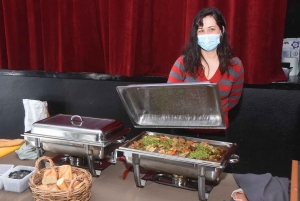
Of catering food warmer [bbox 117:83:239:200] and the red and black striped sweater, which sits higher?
the red and black striped sweater

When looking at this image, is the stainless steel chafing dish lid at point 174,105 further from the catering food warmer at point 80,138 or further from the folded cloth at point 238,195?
the folded cloth at point 238,195

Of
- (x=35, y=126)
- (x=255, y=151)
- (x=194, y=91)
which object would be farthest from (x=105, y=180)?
(x=255, y=151)

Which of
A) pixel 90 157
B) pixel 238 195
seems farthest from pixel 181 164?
pixel 90 157

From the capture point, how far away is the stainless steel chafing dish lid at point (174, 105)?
1241mm

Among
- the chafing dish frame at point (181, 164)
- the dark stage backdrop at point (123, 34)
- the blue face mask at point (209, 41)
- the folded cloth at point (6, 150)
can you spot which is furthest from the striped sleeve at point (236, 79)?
the folded cloth at point (6, 150)

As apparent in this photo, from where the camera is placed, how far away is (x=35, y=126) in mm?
1419

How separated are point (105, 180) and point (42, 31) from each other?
1.46 m

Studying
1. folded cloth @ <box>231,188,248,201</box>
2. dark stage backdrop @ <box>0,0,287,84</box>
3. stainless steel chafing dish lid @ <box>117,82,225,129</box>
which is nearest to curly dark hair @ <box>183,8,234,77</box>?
stainless steel chafing dish lid @ <box>117,82,225,129</box>

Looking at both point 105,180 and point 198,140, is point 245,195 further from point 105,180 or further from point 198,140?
point 105,180

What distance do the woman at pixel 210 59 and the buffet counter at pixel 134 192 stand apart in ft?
1.54

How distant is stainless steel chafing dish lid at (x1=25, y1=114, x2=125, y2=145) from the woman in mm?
408

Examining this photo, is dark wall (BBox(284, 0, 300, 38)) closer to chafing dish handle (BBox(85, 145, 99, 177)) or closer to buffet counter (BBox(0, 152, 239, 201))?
buffet counter (BBox(0, 152, 239, 201))

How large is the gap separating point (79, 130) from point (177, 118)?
1.49 ft

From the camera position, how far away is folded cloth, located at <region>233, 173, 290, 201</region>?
108 centimetres
